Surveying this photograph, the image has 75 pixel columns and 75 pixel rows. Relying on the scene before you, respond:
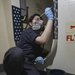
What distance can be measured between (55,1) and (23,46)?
0.57 metres

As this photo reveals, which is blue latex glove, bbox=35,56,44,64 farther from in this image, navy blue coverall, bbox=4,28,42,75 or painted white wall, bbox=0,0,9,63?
painted white wall, bbox=0,0,9,63

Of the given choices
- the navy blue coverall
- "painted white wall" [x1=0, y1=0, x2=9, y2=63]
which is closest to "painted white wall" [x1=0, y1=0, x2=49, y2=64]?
"painted white wall" [x1=0, y1=0, x2=9, y2=63]

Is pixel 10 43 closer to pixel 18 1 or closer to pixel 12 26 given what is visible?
pixel 12 26

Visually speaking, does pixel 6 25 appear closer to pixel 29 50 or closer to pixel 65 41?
pixel 29 50

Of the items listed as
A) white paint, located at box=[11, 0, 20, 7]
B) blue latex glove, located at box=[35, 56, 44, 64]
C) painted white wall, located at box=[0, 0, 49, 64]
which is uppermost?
white paint, located at box=[11, 0, 20, 7]

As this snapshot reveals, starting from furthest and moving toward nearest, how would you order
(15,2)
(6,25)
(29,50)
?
(6,25)
(15,2)
(29,50)

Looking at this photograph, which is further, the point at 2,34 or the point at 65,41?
the point at 2,34

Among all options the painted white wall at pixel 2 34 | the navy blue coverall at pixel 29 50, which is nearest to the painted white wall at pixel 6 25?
the painted white wall at pixel 2 34

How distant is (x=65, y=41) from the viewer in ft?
4.92

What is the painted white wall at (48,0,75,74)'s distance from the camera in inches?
56.5

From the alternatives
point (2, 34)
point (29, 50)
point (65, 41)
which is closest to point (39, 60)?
point (29, 50)

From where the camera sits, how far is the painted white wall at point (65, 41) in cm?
144

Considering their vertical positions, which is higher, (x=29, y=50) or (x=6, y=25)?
(x=6, y=25)

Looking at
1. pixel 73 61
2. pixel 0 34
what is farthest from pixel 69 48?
pixel 0 34
